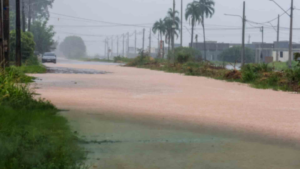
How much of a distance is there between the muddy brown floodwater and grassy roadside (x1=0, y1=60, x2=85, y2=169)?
330 mm

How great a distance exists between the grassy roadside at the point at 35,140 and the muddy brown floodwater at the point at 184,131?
33 centimetres

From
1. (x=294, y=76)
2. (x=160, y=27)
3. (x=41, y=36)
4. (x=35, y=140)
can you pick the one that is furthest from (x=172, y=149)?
(x=160, y=27)

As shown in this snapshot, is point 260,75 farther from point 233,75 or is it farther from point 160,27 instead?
point 160,27

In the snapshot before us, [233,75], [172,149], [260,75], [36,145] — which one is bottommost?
[172,149]

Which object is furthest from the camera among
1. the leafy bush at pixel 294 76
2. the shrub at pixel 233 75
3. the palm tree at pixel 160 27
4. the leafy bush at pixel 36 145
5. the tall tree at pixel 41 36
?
the palm tree at pixel 160 27

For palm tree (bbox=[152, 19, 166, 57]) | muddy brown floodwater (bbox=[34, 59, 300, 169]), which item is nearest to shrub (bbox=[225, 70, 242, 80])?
muddy brown floodwater (bbox=[34, 59, 300, 169])

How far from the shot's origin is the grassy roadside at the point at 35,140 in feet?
19.8

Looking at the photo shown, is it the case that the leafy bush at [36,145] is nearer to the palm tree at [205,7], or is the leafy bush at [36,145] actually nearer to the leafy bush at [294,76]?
the leafy bush at [294,76]

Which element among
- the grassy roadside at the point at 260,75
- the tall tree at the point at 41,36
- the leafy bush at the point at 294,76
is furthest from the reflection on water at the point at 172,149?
the tall tree at the point at 41,36

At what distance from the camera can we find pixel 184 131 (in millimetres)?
9555

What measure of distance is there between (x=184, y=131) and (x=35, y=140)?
3.42 metres

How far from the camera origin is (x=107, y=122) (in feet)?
34.5

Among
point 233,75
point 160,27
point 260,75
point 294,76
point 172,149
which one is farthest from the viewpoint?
point 160,27

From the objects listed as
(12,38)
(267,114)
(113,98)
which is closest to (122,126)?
(267,114)
